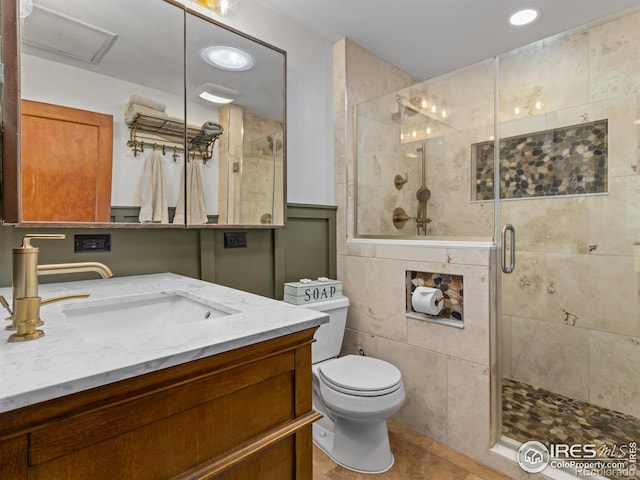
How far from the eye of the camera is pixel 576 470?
58.5 inches

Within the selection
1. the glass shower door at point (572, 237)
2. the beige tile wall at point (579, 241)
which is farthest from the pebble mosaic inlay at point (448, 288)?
the beige tile wall at point (579, 241)

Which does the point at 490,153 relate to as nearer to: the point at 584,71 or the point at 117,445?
the point at 584,71

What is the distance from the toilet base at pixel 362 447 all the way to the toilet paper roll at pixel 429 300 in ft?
1.95

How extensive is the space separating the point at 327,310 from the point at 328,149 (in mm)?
1101

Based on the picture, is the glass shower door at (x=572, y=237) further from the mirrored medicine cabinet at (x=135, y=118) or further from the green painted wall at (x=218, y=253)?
the mirrored medicine cabinet at (x=135, y=118)

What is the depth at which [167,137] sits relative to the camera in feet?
5.22

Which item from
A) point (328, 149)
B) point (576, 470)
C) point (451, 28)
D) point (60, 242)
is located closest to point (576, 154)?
point (451, 28)

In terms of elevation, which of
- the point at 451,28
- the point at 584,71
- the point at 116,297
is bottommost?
the point at 116,297

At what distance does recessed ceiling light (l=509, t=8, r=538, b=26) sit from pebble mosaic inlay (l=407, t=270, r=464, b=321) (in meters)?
1.61

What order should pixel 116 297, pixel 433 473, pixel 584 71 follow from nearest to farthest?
pixel 116 297
pixel 433 473
pixel 584 71

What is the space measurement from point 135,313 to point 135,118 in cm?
86

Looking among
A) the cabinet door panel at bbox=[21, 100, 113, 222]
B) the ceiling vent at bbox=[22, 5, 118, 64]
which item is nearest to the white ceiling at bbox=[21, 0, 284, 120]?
the ceiling vent at bbox=[22, 5, 118, 64]

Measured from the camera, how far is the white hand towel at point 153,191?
1533 mm

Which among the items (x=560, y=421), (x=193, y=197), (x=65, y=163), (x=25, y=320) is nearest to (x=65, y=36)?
(x=65, y=163)
